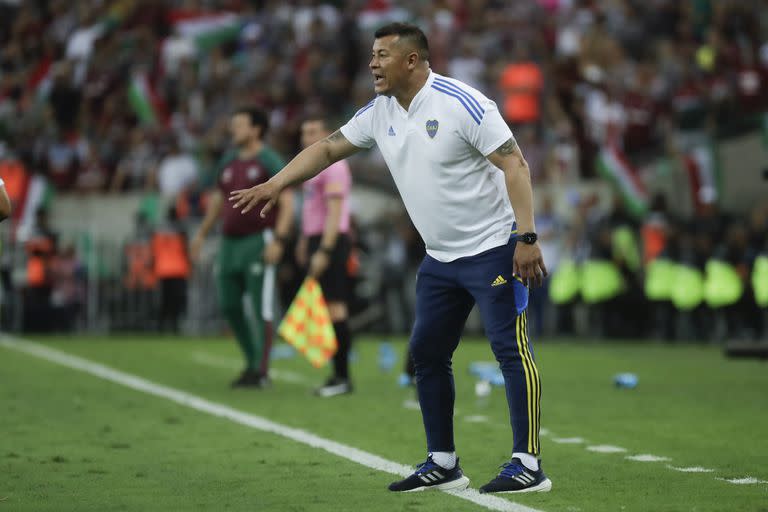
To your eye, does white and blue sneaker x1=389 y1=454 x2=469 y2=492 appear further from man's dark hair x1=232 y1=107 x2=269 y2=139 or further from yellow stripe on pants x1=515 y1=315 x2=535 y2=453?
man's dark hair x1=232 y1=107 x2=269 y2=139

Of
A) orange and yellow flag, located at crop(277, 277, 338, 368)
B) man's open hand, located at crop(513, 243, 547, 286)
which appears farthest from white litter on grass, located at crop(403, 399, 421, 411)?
man's open hand, located at crop(513, 243, 547, 286)

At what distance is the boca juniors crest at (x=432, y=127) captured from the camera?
681 centimetres

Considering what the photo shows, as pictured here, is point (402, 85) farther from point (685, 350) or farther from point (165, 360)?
point (685, 350)

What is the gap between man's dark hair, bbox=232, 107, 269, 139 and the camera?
12.7 metres

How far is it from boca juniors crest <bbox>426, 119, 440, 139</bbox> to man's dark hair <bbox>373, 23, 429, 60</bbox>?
33 centimetres

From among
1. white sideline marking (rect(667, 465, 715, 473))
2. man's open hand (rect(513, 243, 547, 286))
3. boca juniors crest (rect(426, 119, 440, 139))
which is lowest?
white sideline marking (rect(667, 465, 715, 473))

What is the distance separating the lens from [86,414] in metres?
10.6

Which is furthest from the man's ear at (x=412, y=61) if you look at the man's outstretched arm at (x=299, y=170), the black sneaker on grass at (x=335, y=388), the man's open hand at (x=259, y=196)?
the black sneaker on grass at (x=335, y=388)

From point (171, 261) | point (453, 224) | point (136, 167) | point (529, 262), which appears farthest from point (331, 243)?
point (136, 167)

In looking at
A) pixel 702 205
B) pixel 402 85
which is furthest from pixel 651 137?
pixel 402 85

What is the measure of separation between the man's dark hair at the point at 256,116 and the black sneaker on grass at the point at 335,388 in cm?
226

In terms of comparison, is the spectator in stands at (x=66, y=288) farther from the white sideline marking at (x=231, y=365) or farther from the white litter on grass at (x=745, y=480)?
the white litter on grass at (x=745, y=480)

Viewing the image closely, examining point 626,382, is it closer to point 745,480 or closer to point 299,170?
point 745,480

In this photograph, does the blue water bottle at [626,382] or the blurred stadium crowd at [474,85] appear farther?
the blurred stadium crowd at [474,85]
